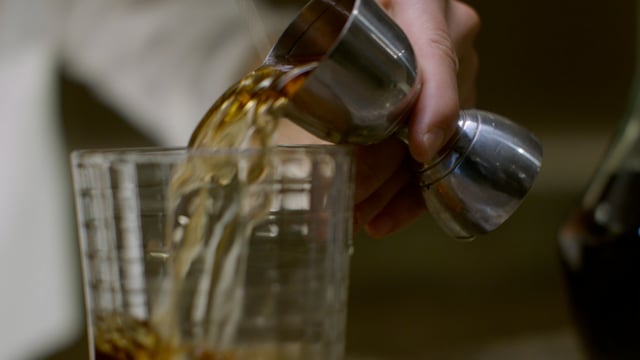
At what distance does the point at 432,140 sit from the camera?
37 centimetres

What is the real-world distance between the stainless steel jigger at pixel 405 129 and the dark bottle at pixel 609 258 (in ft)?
0.41

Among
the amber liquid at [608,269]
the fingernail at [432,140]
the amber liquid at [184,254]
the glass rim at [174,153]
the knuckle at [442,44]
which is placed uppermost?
the knuckle at [442,44]

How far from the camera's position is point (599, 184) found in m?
0.52

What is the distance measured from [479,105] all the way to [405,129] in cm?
86

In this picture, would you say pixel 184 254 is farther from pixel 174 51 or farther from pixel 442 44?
pixel 174 51

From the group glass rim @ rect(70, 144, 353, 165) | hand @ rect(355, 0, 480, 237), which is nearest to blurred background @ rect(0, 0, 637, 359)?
hand @ rect(355, 0, 480, 237)

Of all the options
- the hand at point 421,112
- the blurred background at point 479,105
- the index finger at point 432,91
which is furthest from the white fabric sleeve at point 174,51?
the index finger at point 432,91

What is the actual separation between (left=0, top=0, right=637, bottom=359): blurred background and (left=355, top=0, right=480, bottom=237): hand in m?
0.16

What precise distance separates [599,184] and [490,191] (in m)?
0.16

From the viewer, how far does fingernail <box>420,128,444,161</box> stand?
363mm

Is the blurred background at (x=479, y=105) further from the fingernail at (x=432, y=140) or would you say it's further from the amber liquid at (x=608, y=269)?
the fingernail at (x=432, y=140)

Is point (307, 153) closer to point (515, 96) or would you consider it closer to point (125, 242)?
point (125, 242)

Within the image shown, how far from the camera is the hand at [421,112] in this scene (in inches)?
14.3

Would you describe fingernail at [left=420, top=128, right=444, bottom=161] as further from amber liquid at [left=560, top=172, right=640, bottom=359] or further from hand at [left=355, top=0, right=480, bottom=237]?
amber liquid at [left=560, top=172, right=640, bottom=359]
